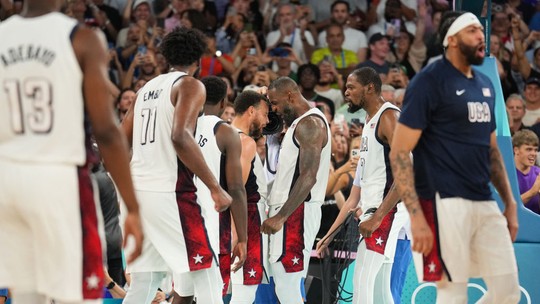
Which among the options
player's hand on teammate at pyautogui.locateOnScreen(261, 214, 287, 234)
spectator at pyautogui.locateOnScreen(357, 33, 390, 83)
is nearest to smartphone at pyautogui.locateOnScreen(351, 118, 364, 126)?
spectator at pyautogui.locateOnScreen(357, 33, 390, 83)

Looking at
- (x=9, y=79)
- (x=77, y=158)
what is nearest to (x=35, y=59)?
(x=9, y=79)

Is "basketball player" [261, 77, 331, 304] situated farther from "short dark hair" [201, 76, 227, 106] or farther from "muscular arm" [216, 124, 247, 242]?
"muscular arm" [216, 124, 247, 242]

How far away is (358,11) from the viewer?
1542 centimetres

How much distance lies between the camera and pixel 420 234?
5.74 metres

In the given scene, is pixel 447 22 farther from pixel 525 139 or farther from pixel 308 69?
pixel 308 69

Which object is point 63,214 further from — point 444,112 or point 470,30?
point 470,30

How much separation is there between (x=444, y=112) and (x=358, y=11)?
31.7 ft

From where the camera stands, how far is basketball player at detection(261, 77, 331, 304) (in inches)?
338

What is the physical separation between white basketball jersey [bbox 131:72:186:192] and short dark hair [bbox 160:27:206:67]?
173mm

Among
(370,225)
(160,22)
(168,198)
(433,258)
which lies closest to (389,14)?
(160,22)

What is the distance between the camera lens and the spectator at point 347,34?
1464 centimetres

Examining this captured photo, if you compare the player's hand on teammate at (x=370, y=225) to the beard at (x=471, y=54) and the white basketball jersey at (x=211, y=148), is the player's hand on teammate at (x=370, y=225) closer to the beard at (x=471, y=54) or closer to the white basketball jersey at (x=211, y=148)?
the white basketball jersey at (x=211, y=148)

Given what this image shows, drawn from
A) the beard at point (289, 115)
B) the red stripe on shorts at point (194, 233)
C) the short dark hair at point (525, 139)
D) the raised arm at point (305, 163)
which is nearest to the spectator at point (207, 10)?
the short dark hair at point (525, 139)

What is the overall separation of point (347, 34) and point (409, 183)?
918 centimetres
